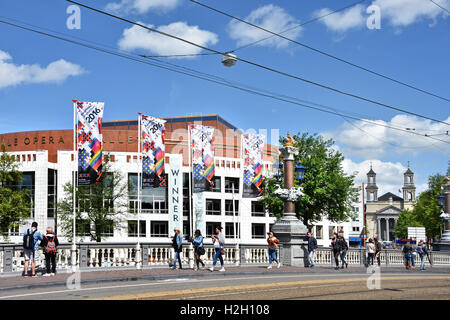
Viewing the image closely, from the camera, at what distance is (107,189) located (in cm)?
4809

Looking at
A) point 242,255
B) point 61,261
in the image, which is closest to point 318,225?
point 242,255

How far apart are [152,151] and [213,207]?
137 feet

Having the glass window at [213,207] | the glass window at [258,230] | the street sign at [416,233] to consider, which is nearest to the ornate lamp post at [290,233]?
the street sign at [416,233]

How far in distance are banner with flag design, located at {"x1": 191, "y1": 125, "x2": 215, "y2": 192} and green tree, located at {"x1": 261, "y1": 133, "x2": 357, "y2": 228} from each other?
988cm

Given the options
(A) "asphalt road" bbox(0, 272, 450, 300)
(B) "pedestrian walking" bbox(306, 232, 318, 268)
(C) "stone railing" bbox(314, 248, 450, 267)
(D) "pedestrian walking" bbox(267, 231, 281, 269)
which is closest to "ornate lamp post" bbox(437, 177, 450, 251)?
(C) "stone railing" bbox(314, 248, 450, 267)

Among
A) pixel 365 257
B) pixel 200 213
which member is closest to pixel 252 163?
pixel 365 257

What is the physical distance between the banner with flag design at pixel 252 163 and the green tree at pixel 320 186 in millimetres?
6606

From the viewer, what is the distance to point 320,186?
47.9m

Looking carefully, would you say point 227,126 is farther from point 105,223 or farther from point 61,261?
point 61,261

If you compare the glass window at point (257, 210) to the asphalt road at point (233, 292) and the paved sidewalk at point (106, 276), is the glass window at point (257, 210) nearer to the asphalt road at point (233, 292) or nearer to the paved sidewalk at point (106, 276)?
the paved sidewalk at point (106, 276)

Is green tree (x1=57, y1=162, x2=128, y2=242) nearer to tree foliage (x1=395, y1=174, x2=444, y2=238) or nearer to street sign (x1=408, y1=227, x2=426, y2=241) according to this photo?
street sign (x1=408, y1=227, x2=426, y2=241)

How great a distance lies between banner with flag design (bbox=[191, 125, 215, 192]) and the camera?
38.7 meters

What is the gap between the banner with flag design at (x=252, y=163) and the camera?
135 ft
